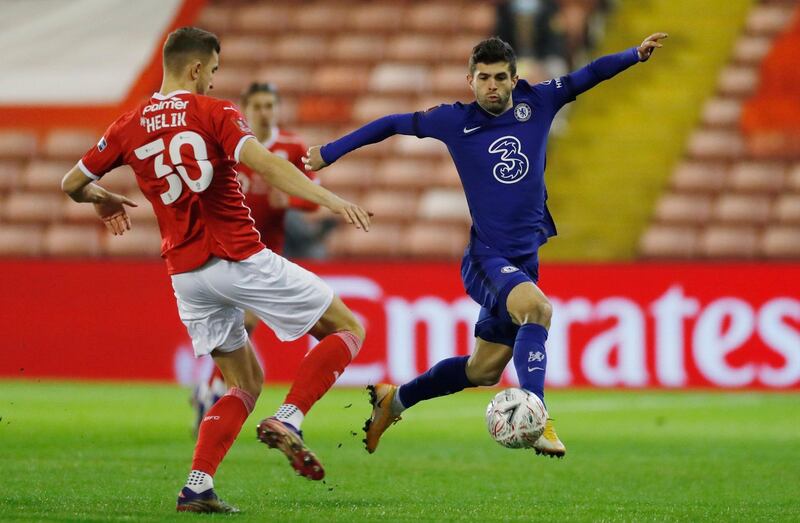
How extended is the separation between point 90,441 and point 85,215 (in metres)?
7.96

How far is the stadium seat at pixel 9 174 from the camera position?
1747cm

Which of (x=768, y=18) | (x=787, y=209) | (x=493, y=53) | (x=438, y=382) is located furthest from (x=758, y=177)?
(x=493, y=53)

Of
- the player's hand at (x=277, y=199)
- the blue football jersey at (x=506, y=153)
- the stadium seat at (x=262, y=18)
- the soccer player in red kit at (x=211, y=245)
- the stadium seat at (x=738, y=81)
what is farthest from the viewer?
the stadium seat at (x=262, y=18)

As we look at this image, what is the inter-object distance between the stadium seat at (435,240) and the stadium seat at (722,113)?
323 cm

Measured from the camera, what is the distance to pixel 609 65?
6488 mm

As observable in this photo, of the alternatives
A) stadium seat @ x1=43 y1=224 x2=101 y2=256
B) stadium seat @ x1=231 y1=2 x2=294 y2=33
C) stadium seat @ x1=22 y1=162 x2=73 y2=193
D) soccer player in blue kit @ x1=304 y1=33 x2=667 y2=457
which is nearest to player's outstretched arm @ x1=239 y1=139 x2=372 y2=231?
soccer player in blue kit @ x1=304 y1=33 x2=667 y2=457

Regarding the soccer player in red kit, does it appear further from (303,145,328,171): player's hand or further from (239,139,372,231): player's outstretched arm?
(303,145,328,171): player's hand

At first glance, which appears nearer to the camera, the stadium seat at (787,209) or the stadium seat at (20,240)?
the stadium seat at (787,209)

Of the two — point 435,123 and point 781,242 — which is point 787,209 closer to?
point 781,242

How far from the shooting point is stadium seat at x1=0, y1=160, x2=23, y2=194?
17469 millimetres

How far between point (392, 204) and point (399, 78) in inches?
93.2

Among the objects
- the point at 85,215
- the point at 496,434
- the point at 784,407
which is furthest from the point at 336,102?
the point at 496,434

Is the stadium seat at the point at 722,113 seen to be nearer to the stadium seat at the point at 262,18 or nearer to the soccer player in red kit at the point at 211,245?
the stadium seat at the point at 262,18

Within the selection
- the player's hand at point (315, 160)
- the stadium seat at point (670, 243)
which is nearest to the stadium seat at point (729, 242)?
the stadium seat at point (670, 243)
